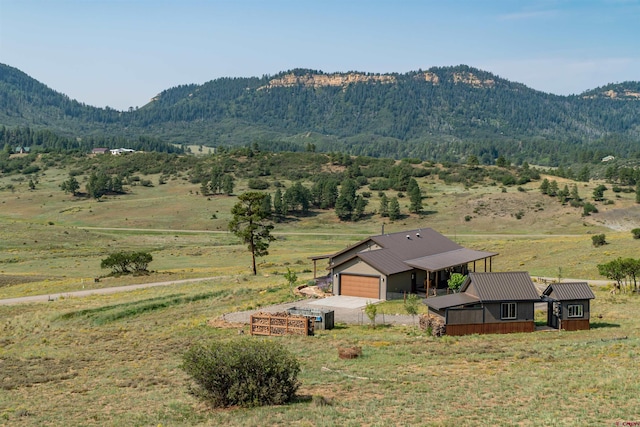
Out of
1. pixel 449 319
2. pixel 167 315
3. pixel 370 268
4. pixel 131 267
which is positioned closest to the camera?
pixel 449 319

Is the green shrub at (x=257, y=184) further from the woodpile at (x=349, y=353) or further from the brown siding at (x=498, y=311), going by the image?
the woodpile at (x=349, y=353)

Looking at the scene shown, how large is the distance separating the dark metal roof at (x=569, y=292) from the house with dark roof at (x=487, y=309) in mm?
1492

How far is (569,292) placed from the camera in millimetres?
39000

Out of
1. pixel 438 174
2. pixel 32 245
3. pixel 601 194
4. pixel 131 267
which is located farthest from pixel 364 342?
pixel 438 174

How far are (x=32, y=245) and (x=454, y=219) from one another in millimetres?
76555

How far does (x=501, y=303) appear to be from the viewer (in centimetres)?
3806

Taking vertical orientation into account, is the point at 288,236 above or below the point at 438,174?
below

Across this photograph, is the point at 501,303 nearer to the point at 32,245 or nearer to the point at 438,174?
the point at 32,245

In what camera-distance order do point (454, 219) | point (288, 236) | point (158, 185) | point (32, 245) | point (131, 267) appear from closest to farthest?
point (131, 267), point (32, 245), point (288, 236), point (454, 219), point (158, 185)

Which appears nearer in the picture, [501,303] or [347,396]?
[347,396]

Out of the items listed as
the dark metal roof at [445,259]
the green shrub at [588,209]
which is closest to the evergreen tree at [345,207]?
the green shrub at [588,209]

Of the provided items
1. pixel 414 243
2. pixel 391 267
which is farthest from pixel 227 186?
pixel 391 267

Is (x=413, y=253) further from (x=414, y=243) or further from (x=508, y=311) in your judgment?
(x=508, y=311)

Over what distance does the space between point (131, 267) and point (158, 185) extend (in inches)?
4232
